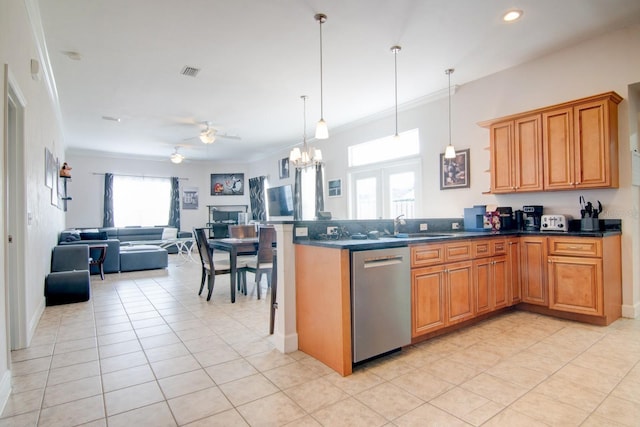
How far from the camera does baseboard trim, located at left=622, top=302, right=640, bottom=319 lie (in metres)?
3.35

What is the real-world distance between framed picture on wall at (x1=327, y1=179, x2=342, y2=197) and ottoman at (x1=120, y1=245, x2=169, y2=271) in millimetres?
3712

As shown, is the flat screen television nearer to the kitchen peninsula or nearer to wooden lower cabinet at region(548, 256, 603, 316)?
the kitchen peninsula

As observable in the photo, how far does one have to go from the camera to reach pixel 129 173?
31.9ft

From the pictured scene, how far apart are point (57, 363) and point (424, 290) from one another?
289 cm

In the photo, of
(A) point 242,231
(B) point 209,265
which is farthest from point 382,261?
(A) point 242,231

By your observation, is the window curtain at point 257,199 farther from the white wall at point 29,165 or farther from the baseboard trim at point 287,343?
the baseboard trim at point 287,343

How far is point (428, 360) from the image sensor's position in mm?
2473

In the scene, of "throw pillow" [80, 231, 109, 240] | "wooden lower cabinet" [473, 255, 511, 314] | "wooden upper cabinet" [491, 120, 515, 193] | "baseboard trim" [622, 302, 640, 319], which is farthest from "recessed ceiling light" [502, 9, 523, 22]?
"throw pillow" [80, 231, 109, 240]

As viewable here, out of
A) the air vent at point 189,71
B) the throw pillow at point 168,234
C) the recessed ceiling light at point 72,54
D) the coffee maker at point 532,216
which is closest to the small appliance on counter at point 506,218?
the coffee maker at point 532,216

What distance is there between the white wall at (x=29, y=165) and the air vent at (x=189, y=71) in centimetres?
143

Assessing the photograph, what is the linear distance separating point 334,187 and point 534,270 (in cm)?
419

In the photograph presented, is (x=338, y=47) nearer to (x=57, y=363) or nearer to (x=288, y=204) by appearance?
(x=57, y=363)

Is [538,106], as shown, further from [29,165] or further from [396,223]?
[29,165]

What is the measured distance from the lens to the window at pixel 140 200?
31.3 feet
